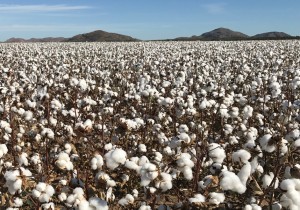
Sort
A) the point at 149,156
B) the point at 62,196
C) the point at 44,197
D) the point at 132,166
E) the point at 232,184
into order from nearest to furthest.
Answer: the point at 232,184
the point at 44,197
the point at 132,166
the point at 62,196
the point at 149,156

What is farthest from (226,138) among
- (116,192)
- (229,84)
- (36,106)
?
(229,84)

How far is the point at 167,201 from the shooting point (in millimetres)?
5844

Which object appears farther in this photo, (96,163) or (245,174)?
(96,163)

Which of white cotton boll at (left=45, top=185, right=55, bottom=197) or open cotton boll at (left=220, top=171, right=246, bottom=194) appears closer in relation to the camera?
open cotton boll at (left=220, top=171, right=246, bottom=194)

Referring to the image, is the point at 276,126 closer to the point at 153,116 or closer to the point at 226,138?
the point at 226,138

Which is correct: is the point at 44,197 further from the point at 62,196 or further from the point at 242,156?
the point at 242,156

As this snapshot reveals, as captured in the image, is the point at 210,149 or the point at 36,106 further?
the point at 36,106

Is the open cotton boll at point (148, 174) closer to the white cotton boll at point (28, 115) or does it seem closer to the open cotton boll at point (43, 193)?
the open cotton boll at point (43, 193)

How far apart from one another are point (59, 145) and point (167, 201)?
161 centimetres

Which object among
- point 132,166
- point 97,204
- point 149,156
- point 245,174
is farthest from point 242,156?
point 149,156

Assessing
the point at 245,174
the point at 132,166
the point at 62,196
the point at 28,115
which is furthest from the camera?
the point at 28,115

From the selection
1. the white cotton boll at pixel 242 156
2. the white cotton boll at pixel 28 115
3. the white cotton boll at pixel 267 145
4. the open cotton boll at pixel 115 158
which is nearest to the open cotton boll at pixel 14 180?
the open cotton boll at pixel 115 158

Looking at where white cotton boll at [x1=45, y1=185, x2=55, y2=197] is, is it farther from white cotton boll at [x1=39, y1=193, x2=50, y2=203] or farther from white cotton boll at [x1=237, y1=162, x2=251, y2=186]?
white cotton boll at [x1=237, y1=162, x2=251, y2=186]

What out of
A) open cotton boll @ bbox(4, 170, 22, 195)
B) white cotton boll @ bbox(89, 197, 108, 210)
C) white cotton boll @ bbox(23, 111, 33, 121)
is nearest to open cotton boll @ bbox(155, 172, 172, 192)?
white cotton boll @ bbox(89, 197, 108, 210)
